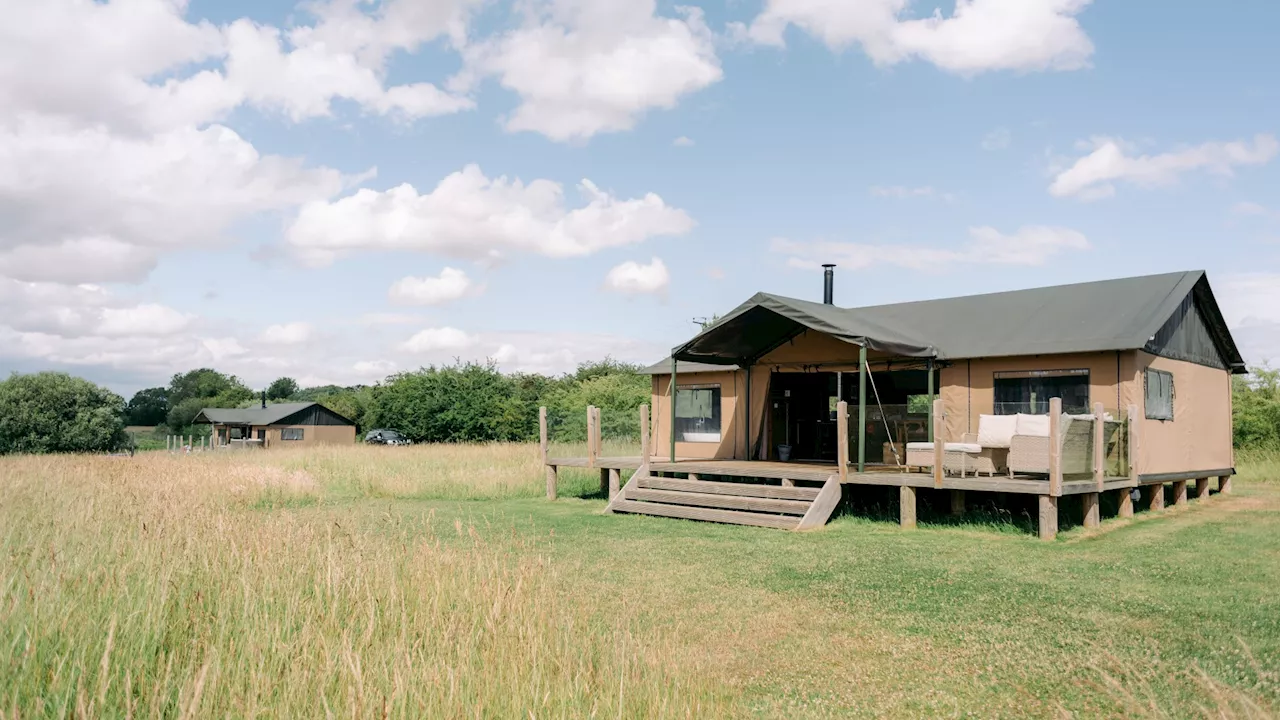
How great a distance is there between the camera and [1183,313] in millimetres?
14828

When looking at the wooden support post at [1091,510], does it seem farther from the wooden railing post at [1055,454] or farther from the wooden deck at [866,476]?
the wooden railing post at [1055,454]

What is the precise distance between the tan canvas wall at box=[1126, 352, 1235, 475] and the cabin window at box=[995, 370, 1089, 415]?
0.67 m

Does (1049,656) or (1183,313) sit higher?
(1183,313)

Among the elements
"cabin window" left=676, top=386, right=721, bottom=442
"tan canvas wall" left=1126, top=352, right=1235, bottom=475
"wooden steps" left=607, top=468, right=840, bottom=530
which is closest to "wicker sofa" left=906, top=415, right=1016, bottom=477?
"wooden steps" left=607, top=468, right=840, bottom=530

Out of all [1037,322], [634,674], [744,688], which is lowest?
[744,688]

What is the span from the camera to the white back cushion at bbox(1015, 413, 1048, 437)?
39.5ft

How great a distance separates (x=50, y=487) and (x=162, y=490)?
1.74 metres

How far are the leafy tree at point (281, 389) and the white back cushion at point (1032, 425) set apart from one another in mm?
89815

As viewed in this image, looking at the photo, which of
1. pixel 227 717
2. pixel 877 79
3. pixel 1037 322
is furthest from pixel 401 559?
pixel 1037 322

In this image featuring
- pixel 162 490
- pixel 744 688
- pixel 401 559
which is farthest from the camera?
pixel 162 490

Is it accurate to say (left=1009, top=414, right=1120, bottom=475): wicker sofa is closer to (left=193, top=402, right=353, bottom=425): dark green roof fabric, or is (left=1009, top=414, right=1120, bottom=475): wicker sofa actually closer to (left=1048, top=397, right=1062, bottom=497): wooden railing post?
(left=1048, top=397, right=1062, bottom=497): wooden railing post

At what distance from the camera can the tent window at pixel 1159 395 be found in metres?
13.5

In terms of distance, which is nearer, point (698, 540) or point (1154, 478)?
point (698, 540)

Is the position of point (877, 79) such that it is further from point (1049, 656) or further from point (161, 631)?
point (161, 631)
